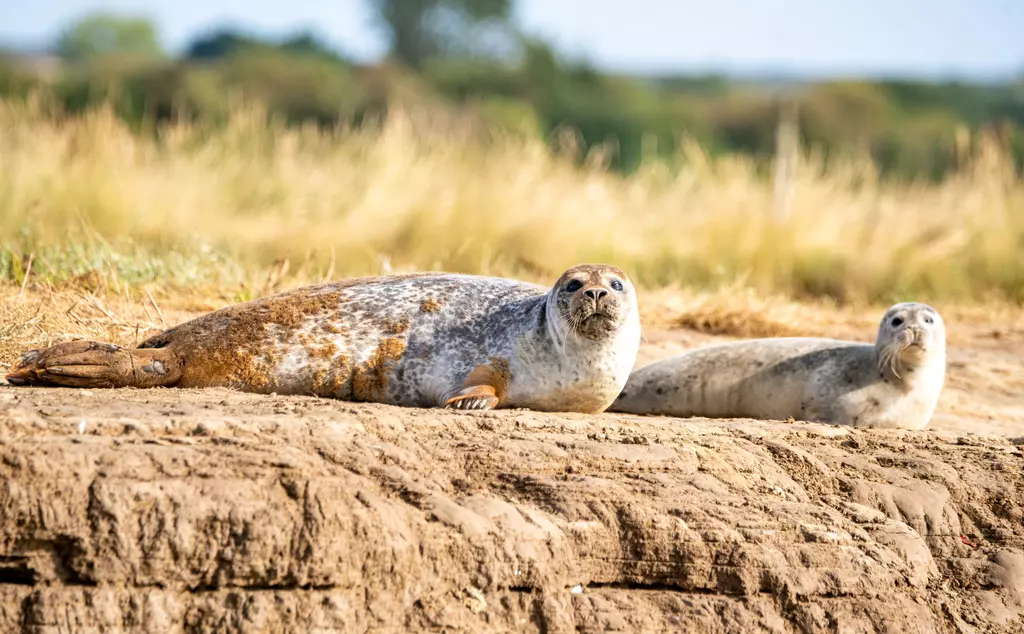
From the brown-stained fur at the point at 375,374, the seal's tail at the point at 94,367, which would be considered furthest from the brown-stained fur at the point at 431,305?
the seal's tail at the point at 94,367

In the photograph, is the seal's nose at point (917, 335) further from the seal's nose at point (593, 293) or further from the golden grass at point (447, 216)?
the golden grass at point (447, 216)

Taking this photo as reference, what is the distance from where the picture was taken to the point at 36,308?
6.23 metres

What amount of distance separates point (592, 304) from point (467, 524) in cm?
127

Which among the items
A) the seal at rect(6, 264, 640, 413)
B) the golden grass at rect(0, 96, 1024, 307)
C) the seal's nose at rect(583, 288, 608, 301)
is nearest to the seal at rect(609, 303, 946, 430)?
the seal at rect(6, 264, 640, 413)

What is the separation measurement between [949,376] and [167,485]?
214 inches

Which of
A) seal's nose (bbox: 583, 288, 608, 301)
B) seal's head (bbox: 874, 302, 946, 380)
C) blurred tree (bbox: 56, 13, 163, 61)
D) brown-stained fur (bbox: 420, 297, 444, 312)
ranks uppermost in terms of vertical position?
seal's nose (bbox: 583, 288, 608, 301)

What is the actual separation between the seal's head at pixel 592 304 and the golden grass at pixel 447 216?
293 centimetres

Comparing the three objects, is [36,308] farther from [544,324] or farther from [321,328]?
[544,324]

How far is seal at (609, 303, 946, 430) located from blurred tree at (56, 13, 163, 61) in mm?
76522

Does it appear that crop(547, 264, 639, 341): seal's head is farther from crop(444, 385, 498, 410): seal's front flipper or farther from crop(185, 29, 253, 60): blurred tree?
crop(185, 29, 253, 60): blurred tree

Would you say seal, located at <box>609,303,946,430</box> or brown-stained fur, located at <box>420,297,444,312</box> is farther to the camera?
seal, located at <box>609,303,946,430</box>

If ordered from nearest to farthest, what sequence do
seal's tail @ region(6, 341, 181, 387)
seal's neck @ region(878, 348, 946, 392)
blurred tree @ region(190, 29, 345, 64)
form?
seal's tail @ region(6, 341, 181, 387) → seal's neck @ region(878, 348, 946, 392) → blurred tree @ region(190, 29, 345, 64)

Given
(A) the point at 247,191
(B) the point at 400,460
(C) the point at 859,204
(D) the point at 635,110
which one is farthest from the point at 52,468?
(D) the point at 635,110

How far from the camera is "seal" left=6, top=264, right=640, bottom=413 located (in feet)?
16.8
